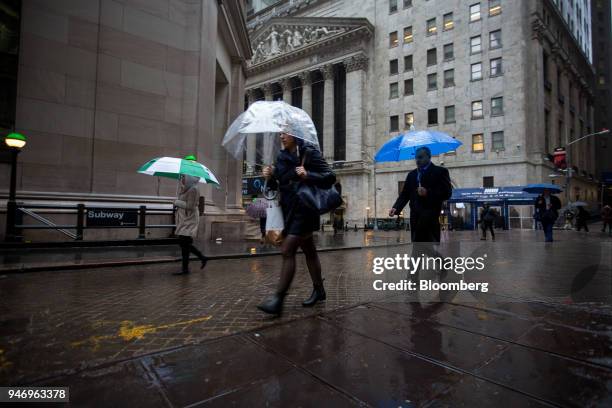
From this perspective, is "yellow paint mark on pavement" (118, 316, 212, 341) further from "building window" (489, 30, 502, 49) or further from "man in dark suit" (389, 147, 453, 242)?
"building window" (489, 30, 502, 49)

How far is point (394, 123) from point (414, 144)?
133ft

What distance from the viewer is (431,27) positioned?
41688mm

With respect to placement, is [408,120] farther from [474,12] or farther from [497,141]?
[474,12]

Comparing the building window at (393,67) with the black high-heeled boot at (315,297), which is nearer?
the black high-heeled boot at (315,297)

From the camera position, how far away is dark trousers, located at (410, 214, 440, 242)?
180 inches

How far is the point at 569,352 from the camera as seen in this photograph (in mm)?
2516

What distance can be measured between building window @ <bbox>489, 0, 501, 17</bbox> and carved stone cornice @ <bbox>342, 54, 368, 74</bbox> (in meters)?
15.6

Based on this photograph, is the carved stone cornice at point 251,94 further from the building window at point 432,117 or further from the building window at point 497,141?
the building window at point 497,141

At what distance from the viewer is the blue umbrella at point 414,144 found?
5523 mm

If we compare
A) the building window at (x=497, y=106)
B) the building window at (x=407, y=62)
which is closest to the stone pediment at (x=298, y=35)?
the building window at (x=407, y=62)

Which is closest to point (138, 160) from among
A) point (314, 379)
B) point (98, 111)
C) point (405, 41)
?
point (98, 111)

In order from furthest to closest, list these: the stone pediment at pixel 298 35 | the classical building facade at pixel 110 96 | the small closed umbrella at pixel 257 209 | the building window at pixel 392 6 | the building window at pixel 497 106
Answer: the stone pediment at pixel 298 35, the building window at pixel 392 6, the building window at pixel 497 106, the small closed umbrella at pixel 257 209, the classical building facade at pixel 110 96

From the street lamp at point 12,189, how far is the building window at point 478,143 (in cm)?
4053

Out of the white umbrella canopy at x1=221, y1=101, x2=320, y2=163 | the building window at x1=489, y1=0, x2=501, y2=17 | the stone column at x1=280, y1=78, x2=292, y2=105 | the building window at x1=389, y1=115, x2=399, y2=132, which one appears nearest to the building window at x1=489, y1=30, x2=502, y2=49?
the building window at x1=489, y1=0, x2=501, y2=17
